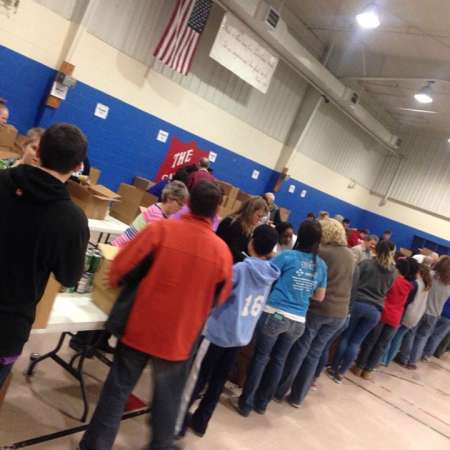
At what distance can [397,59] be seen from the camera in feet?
33.1

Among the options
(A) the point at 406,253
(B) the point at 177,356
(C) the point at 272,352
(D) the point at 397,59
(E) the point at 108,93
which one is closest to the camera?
(B) the point at 177,356

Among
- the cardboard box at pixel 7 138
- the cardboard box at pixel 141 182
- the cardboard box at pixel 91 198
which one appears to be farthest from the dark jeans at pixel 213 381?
the cardboard box at pixel 141 182

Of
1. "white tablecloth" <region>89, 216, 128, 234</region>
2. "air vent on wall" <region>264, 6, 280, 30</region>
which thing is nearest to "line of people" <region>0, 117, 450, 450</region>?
"white tablecloth" <region>89, 216, 128, 234</region>

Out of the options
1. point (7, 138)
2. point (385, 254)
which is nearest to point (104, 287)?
point (385, 254)

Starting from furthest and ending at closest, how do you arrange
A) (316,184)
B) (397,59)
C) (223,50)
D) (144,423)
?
(316,184)
(397,59)
(223,50)
(144,423)

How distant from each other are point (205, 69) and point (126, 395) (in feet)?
23.4

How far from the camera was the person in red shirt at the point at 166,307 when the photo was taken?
2.19 metres

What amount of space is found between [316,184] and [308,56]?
433 cm

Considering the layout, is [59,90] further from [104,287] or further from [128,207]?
[104,287]

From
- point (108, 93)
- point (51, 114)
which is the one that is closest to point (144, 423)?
point (51, 114)

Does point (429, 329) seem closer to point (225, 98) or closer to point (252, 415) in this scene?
point (252, 415)

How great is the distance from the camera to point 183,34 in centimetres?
729

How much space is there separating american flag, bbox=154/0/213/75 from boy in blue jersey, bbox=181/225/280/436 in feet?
17.0

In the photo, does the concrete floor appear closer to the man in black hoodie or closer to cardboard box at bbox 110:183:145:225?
the man in black hoodie
